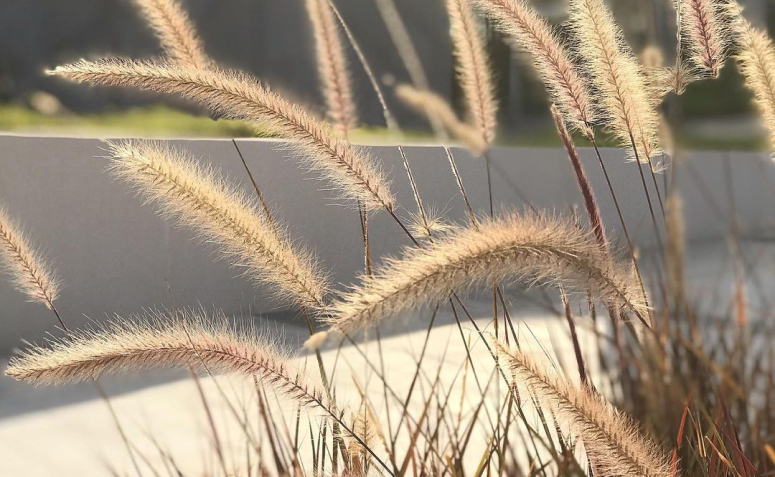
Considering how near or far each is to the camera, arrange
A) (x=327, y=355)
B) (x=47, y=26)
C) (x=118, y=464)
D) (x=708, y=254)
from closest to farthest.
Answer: (x=118, y=464) → (x=327, y=355) → (x=47, y=26) → (x=708, y=254)

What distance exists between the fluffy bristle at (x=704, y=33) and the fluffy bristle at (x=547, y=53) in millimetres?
105

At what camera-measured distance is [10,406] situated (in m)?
2.29

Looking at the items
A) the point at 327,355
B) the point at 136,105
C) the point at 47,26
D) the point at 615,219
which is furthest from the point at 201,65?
the point at 136,105

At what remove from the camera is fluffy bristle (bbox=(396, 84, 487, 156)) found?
29.6 inches

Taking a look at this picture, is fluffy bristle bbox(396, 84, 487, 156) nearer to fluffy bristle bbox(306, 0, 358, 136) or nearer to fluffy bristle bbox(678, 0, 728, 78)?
fluffy bristle bbox(306, 0, 358, 136)

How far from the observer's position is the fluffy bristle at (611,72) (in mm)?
694

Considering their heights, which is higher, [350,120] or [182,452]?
[350,120]

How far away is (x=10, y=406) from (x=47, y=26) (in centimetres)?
274

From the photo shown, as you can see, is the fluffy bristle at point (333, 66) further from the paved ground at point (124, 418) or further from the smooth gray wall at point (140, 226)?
the smooth gray wall at point (140, 226)

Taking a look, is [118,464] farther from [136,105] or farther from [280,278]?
[136,105]

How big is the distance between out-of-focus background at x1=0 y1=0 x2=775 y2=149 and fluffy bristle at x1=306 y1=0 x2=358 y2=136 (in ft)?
8.91

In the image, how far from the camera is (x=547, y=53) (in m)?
0.71

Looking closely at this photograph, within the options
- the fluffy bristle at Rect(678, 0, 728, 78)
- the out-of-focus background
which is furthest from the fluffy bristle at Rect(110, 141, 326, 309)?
the out-of-focus background

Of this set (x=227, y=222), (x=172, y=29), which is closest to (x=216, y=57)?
(x=172, y=29)
